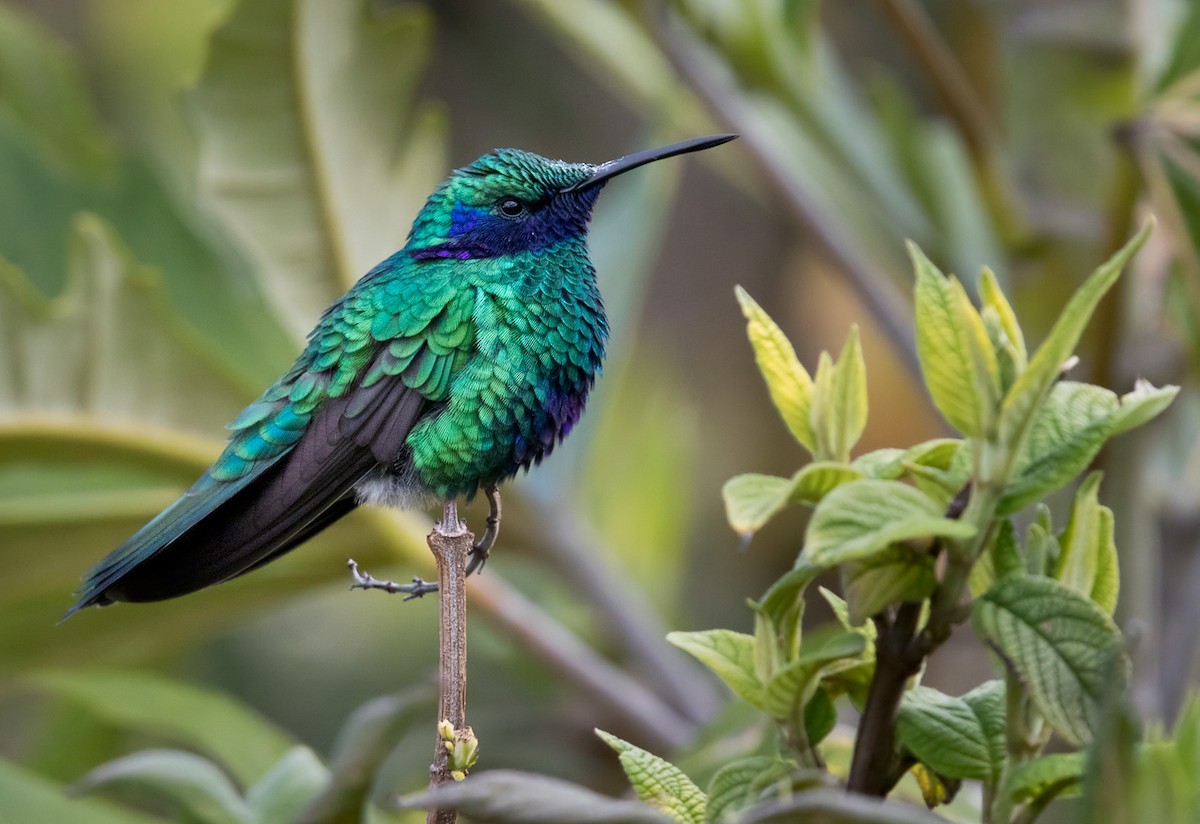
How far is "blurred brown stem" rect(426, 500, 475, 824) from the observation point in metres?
0.92

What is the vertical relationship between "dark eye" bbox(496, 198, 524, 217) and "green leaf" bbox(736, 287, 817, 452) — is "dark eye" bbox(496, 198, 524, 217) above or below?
above

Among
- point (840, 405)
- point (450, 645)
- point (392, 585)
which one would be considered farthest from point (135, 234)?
point (840, 405)

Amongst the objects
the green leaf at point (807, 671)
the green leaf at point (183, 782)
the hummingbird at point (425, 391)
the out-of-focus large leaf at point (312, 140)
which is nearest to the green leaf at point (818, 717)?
the green leaf at point (807, 671)

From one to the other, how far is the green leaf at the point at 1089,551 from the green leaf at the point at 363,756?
18.0 inches

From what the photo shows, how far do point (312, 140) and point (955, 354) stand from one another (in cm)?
124

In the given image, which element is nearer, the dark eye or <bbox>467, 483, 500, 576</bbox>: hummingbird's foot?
<bbox>467, 483, 500, 576</bbox>: hummingbird's foot

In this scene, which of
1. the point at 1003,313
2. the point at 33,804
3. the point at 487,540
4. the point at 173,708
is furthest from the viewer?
the point at 173,708

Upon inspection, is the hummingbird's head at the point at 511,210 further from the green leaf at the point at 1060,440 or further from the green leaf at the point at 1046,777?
the green leaf at the point at 1046,777

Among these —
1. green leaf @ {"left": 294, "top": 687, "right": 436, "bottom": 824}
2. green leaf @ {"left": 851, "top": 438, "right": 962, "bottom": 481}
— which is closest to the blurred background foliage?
green leaf @ {"left": 294, "top": 687, "right": 436, "bottom": 824}

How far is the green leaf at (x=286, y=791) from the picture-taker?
1150 millimetres

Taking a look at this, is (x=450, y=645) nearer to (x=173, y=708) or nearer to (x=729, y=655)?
(x=729, y=655)

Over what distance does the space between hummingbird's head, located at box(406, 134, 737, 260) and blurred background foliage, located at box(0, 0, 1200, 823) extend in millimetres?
488

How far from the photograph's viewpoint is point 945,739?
0.86 metres

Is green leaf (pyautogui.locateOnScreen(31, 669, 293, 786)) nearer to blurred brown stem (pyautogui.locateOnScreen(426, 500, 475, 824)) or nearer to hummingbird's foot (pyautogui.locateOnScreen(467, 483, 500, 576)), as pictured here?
hummingbird's foot (pyautogui.locateOnScreen(467, 483, 500, 576))
